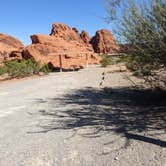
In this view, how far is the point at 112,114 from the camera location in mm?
8359

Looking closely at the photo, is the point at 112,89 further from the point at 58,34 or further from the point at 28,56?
the point at 58,34

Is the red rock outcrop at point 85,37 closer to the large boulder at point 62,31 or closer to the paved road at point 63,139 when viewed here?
the large boulder at point 62,31

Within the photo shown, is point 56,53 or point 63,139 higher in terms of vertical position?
point 56,53

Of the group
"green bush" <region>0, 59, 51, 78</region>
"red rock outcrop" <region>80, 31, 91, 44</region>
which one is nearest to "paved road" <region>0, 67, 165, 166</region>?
"green bush" <region>0, 59, 51, 78</region>

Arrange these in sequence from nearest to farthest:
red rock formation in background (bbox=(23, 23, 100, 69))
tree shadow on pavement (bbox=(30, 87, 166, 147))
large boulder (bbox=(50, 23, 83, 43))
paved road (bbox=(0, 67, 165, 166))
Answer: paved road (bbox=(0, 67, 165, 166)) < tree shadow on pavement (bbox=(30, 87, 166, 147)) < red rock formation in background (bbox=(23, 23, 100, 69)) < large boulder (bbox=(50, 23, 83, 43))

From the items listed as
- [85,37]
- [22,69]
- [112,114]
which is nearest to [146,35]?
[112,114]

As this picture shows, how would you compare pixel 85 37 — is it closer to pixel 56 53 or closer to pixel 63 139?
pixel 56 53

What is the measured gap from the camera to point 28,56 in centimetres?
3294

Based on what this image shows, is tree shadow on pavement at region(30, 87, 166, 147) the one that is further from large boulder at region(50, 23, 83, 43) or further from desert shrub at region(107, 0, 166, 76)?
large boulder at region(50, 23, 83, 43)

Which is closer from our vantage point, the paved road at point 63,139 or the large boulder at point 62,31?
the paved road at point 63,139

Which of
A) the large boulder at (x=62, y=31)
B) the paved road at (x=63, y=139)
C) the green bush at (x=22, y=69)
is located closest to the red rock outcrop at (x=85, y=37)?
the large boulder at (x=62, y=31)

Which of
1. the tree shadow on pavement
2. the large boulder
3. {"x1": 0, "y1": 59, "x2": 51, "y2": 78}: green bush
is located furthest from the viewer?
the large boulder

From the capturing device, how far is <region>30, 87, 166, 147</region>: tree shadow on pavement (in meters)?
6.75

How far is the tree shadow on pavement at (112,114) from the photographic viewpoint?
22.1 feet
